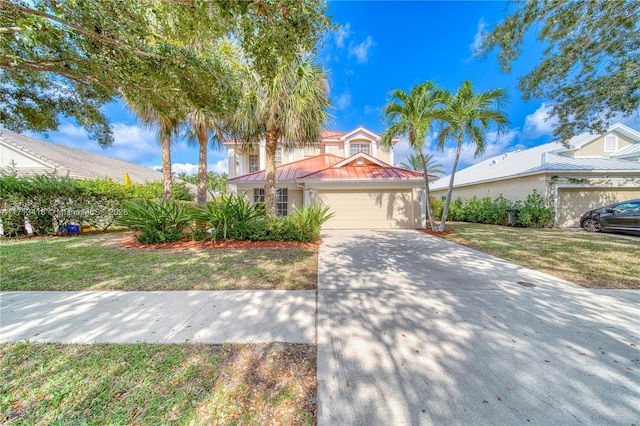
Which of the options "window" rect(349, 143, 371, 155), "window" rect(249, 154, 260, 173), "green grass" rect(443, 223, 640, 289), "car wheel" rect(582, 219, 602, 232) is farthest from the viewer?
"window" rect(349, 143, 371, 155)

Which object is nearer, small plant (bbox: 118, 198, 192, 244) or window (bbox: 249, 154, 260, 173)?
small plant (bbox: 118, 198, 192, 244)

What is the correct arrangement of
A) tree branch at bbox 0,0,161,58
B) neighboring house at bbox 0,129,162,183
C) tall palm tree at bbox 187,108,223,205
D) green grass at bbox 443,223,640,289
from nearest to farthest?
tree branch at bbox 0,0,161,58
green grass at bbox 443,223,640,289
tall palm tree at bbox 187,108,223,205
neighboring house at bbox 0,129,162,183

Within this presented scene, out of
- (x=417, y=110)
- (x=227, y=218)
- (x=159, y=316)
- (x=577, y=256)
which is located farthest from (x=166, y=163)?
(x=577, y=256)

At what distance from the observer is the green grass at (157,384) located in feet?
5.41

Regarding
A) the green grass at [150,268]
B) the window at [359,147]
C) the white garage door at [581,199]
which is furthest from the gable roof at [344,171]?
Result: the white garage door at [581,199]

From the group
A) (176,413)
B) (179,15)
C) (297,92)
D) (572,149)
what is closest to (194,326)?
(176,413)

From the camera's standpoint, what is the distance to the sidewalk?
259 centimetres

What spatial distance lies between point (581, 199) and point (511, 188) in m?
3.00

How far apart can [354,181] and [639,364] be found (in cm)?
998

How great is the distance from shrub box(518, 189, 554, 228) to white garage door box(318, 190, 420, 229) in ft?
18.9

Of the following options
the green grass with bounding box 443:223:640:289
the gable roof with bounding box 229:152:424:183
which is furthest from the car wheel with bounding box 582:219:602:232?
the gable roof with bounding box 229:152:424:183

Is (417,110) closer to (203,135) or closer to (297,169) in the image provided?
(297,169)

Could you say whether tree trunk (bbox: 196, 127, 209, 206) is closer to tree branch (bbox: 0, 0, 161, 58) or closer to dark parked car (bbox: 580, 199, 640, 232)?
tree branch (bbox: 0, 0, 161, 58)

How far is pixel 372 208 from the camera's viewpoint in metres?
12.1
